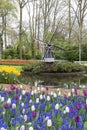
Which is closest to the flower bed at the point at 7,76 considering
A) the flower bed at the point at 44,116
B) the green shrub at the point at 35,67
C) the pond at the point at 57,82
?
the pond at the point at 57,82

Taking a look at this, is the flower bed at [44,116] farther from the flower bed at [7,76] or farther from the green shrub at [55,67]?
the green shrub at [55,67]

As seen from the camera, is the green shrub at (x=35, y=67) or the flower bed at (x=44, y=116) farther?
the green shrub at (x=35, y=67)

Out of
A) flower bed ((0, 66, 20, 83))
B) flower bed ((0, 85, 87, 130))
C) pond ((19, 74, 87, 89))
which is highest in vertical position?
flower bed ((0, 85, 87, 130))

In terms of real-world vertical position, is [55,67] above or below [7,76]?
below

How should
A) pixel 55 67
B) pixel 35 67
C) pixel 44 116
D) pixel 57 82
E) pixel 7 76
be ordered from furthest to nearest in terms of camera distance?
pixel 35 67
pixel 55 67
pixel 57 82
pixel 7 76
pixel 44 116

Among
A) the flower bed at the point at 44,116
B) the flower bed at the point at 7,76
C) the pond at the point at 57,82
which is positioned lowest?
the pond at the point at 57,82

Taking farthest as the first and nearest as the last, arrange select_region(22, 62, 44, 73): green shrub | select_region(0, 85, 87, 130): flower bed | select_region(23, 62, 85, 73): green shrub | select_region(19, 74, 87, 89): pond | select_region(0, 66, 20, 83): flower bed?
→ 1. select_region(22, 62, 44, 73): green shrub
2. select_region(23, 62, 85, 73): green shrub
3. select_region(19, 74, 87, 89): pond
4. select_region(0, 66, 20, 83): flower bed
5. select_region(0, 85, 87, 130): flower bed

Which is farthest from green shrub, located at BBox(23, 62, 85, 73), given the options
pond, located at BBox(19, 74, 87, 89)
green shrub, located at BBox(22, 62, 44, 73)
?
pond, located at BBox(19, 74, 87, 89)

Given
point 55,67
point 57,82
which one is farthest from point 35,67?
point 57,82

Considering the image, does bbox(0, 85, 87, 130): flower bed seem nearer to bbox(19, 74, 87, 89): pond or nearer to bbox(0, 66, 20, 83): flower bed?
bbox(0, 66, 20, 83): flower bed

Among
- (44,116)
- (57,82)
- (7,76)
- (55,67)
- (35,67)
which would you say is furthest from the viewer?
(35,67)

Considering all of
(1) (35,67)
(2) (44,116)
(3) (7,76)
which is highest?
(2) (44,116)

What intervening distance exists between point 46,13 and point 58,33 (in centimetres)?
1242

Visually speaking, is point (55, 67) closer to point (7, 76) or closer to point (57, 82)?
point (57, 82)
